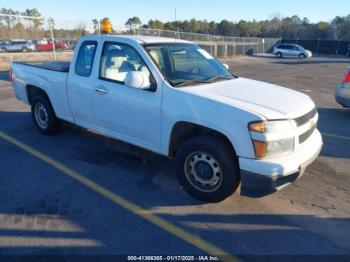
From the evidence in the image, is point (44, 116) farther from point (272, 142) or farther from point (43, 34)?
point (43, 34)

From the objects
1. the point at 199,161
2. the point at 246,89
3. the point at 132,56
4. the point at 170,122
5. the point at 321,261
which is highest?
the point at 132,56

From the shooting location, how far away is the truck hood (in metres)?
3.36

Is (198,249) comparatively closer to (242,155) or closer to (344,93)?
(242,155)

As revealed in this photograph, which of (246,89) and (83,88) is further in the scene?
(83,88)

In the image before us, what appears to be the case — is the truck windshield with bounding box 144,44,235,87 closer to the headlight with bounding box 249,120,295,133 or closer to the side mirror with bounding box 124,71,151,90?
the side mirror with bounding box 124,71,151,90

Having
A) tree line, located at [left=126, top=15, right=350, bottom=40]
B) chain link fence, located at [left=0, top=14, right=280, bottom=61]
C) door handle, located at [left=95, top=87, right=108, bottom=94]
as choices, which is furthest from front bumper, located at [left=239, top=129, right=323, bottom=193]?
tree line, located at [left=126, top=15, right=350, bottom=40]

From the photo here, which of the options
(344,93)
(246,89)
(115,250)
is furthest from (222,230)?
(344,93)

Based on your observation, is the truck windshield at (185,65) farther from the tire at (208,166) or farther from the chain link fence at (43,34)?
the chain link fence at (43,34)

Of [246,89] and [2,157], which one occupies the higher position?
[246,89]

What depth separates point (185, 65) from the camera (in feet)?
14.4

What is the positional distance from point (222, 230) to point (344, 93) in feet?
20.3

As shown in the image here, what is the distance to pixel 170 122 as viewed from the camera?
3.79 metres

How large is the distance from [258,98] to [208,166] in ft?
3.22

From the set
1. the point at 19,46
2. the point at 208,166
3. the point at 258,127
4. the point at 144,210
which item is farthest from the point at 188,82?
the point at 19,46
